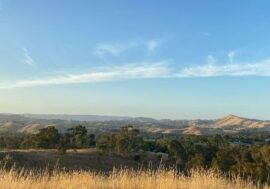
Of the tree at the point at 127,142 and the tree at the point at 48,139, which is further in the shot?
the tree at the point at 127,142

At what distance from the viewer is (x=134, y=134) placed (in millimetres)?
83688

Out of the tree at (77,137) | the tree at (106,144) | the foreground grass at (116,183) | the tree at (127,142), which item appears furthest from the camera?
the tree at (77,137)

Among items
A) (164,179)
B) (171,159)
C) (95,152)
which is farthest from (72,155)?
(164,179)

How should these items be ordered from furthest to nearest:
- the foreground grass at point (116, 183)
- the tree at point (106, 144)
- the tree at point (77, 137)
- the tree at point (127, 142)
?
the tree at point (77, 137) → the tree at point (127, 142) → the tree at point (106, 144) → the foreground grass at point (116, 183)

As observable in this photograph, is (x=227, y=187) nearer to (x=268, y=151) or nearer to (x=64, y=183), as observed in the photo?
(x=64, y=183)

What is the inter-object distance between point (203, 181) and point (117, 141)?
228 ft

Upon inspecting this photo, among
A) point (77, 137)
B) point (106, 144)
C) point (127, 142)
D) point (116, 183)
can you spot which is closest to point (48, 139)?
point (77, 137)

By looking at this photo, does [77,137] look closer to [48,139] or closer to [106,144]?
[106,144]

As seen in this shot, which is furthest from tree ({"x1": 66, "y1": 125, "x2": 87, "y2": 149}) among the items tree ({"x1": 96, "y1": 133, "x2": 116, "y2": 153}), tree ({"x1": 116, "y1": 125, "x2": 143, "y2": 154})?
tree ({"x1": 116, "y1": 125, "x2": 143, "y2": 154})

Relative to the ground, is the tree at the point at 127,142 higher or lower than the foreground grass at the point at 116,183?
lower

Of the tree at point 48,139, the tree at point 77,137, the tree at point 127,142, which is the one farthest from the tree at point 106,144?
the tree at point 48,139

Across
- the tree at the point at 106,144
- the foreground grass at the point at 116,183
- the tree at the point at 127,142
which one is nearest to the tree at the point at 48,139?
the tree at the point at 106,144

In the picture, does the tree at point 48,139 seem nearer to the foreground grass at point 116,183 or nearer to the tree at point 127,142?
the tree at point 127,142

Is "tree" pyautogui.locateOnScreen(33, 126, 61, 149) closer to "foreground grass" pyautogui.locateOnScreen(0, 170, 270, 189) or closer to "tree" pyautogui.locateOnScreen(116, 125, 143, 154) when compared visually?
"tree" pyautogui.locateOnScreen(116, 125, 143, 154)
